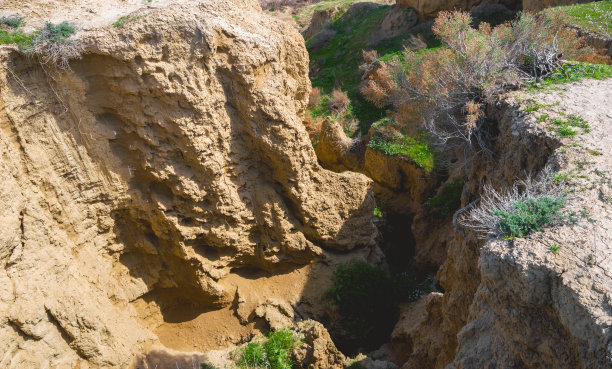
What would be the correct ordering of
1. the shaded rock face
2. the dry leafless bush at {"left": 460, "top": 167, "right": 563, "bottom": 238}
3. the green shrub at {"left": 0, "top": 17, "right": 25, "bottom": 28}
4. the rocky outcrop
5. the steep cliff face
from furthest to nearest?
the rocky outcrop → the green shrub at {"left": 0, "top": 17, "right": 25, "bottom": 28} → the shaded rock face → the dry leafless bush at {"left": 460, "top": 167, "right": 563, "bottom": 238} → the steep cliff face

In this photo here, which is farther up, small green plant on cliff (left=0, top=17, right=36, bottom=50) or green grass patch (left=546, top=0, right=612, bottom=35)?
small green plant on cliff (left=0, top=17, right=36, bottom=50)

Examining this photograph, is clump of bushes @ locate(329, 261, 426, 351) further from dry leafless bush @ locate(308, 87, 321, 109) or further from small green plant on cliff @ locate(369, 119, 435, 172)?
dry leafless bush @ locate(308, 87, 321, 109)

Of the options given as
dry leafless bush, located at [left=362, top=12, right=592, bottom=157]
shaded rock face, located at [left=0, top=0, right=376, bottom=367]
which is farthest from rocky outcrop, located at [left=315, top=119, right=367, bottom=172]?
shaded rock face, located at [left=0, top=0, right=376, bottom=367]

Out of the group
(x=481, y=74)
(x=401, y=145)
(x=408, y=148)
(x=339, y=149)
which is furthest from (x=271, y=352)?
(x=339, y=149)

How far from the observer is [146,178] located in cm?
853

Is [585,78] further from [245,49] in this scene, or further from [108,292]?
[108,292]

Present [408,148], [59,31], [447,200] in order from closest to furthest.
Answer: [59,31], [447,200], [408,148]

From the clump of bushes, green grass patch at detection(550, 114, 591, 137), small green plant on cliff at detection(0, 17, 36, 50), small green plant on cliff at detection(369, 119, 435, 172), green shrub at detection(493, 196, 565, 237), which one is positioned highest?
small green plant on cliff at detection(0, 17, 36, 50)

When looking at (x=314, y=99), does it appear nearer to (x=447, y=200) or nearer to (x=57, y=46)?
(x=447, y=200)

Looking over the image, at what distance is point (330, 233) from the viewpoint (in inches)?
405

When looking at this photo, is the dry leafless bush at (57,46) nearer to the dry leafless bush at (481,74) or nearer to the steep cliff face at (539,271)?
the dry leafless bush at (481,74)

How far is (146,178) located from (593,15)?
1514cm

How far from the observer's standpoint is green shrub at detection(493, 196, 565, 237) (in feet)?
17.2

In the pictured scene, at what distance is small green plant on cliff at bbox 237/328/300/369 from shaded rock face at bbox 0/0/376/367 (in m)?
1.40
